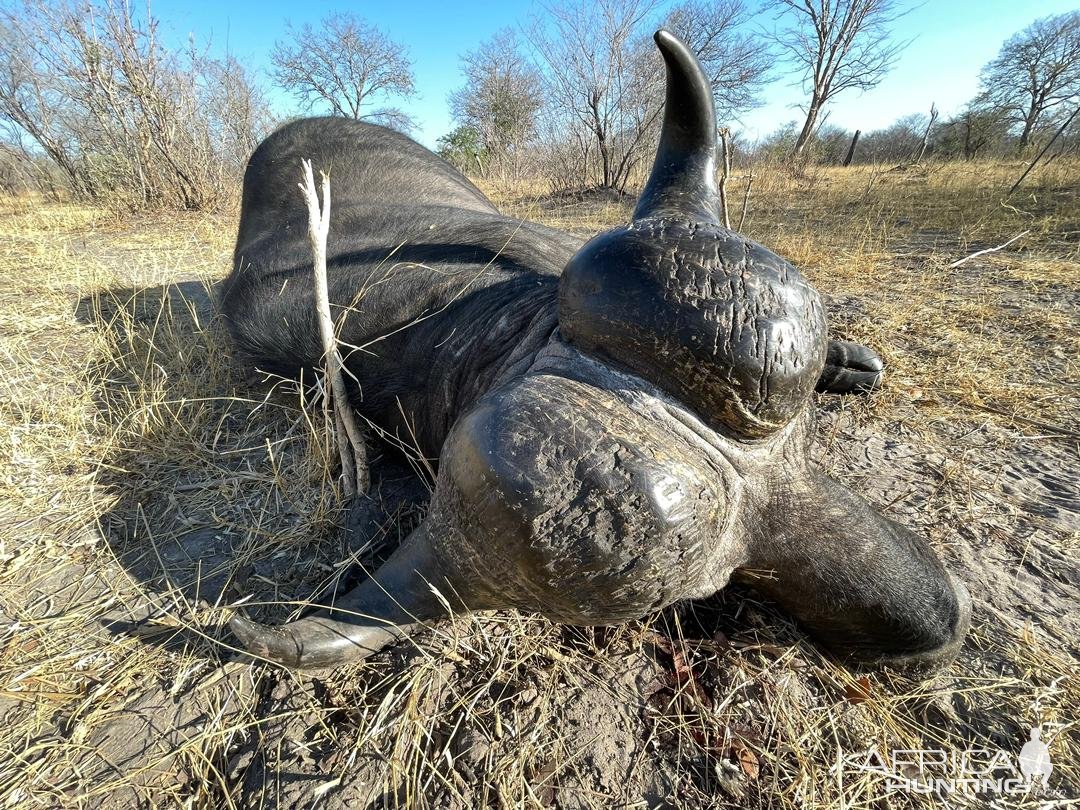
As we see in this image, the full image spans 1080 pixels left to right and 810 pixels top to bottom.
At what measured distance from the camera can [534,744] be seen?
1.37 meters

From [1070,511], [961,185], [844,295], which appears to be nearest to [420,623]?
[1070,511]

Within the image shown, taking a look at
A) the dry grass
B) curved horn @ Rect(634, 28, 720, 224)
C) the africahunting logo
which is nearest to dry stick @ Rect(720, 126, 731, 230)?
curved horn @ Rect(634, 28, 720, 224)

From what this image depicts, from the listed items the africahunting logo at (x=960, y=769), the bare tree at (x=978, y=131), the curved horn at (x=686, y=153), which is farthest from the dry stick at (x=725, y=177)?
the bare tree at (x=978, y=131)

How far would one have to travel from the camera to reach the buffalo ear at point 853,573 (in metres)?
1.23

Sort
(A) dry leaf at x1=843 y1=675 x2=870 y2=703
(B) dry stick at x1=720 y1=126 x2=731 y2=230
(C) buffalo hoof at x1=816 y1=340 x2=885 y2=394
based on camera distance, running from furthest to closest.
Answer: (C) buffalo hoof at x1=816 y1=340 x2=885 y2=394, (B) dry stick at x1=720 y1=126 x2=731 y2=230, (A) dry leaf at x1=843 y1=675 x2=870 y2=703

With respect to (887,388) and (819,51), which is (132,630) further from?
(819,51)

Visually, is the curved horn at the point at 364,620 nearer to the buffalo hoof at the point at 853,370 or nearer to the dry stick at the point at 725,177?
the dry stick at the point at 725,177

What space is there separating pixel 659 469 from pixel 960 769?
125 cm

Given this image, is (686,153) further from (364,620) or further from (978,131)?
(978,131)

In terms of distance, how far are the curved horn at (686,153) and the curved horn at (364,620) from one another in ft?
3.85

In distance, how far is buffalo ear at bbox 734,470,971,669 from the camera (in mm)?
1229

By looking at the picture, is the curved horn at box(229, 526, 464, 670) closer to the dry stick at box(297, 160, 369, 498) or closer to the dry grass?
the dry grass

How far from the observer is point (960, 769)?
133cm

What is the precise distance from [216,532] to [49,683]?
2.29 feet
